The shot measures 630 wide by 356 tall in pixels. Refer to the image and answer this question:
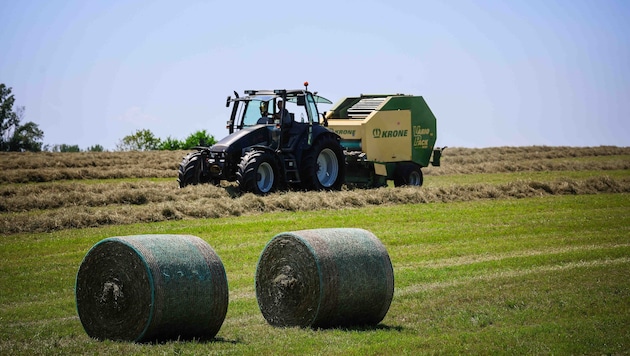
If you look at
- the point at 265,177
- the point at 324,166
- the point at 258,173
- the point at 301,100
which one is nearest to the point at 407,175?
the point at 324,166

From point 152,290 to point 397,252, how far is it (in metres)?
7.51

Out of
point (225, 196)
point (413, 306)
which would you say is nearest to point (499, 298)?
point (413, 306)

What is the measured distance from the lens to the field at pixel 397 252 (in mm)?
9078

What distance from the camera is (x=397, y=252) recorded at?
608 inches

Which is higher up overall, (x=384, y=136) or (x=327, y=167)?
(x=384, y=136)

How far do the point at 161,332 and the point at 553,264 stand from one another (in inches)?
292

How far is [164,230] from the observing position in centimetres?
1700

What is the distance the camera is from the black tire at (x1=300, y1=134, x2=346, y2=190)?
23219mm

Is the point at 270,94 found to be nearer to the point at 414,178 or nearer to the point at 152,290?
the point at 414,178

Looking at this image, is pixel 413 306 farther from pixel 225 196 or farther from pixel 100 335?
pixel 225 196

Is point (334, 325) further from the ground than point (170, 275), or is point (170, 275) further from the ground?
point (170, 275)

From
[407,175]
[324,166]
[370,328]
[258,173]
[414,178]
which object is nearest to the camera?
[370,328]

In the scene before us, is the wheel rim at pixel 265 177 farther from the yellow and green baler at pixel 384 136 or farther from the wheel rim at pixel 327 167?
the yellow and green baler at pixel 384 136

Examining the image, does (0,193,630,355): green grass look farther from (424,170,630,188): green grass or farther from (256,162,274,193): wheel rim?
(424,170,630,188): green grass
